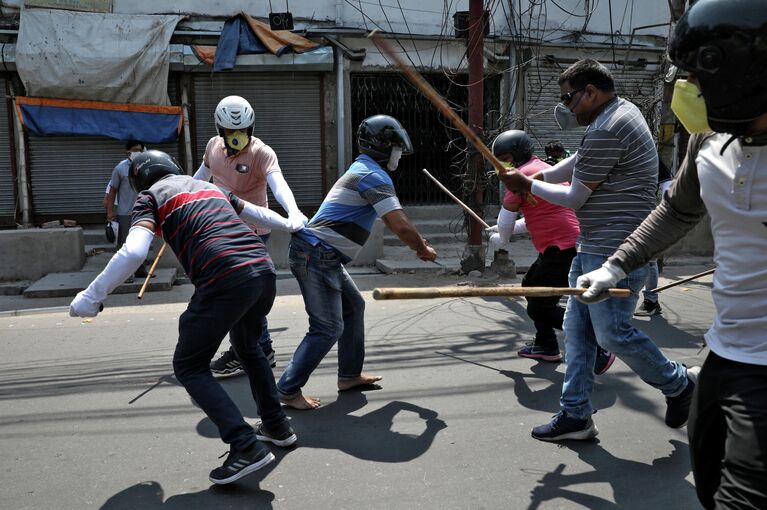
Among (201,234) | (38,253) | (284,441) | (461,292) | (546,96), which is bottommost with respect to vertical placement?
(38,253)

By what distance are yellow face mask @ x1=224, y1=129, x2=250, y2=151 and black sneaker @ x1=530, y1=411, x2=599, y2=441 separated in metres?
2.95

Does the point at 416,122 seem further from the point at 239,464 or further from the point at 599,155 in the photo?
the point at 239,464

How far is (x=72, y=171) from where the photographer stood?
1184 centimetres

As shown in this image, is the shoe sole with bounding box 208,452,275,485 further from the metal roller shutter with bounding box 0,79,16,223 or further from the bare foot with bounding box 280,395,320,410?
the metal roller shutter with bounding box 0,79,16,223

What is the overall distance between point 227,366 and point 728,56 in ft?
13.1

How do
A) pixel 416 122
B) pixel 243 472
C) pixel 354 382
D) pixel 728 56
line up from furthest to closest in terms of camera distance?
pixel 416 122 < pixel 354 382 < pixel 243 472 < pixel 728 56

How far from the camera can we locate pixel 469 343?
600 centimetres

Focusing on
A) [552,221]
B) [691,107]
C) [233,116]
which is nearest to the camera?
[691,107]

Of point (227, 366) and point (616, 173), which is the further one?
point (227, 366)

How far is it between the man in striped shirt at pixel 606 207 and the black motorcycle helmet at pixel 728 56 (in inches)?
58.7

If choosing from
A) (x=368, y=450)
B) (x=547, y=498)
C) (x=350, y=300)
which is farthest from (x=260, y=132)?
(x=547, y=498)

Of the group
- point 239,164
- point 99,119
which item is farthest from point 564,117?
point 99,119

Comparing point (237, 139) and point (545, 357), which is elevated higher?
point (237, 139)

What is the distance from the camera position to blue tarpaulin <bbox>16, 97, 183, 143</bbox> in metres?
11.3
